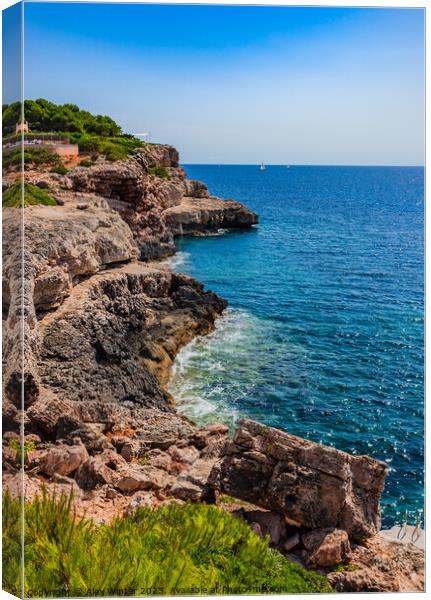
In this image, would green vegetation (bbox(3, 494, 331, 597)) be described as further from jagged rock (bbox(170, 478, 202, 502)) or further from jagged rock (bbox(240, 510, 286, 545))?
jagged rock (bbox(170, 478, 202, 502))

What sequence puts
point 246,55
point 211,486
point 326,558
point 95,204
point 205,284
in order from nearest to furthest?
point 326,558 → point 246,55 → point 211,486 → point 95,204 → point 205,284

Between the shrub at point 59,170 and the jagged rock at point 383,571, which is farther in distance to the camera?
the shrub at point 59,170

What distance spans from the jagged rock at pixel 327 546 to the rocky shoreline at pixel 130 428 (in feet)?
0.05

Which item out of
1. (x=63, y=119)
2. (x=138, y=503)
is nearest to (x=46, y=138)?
(x=63, y=119)

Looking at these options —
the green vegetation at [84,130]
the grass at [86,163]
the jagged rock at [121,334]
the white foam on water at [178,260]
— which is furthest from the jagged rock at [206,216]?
the jagged rock at [121,334]

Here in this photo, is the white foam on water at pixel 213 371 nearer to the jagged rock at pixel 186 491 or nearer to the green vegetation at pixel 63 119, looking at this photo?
the jagged rock at pixel 186 491

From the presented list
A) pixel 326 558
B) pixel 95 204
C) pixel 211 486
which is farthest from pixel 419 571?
pixel 95 204

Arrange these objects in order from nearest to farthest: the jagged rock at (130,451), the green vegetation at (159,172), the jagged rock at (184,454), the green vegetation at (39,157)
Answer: the jagged rock at (130,451)
the jagged rock at (184,454)
the green vegetation at (39,157)
the green vegetation at (159,172)

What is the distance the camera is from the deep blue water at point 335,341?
11516mm

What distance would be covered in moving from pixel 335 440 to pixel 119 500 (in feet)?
17.5

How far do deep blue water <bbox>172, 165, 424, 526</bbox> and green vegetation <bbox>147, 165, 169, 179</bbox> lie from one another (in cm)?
1675

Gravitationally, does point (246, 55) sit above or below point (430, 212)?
above

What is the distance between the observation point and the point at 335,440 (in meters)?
12.3

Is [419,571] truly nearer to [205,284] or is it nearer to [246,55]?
[246,55]
